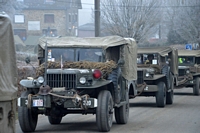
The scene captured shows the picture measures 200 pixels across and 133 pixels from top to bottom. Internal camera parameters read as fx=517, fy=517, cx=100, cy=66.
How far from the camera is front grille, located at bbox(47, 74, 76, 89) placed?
1193 cm

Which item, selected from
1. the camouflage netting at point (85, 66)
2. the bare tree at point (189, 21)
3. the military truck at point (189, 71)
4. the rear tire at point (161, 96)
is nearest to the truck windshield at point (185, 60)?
the military truck at point (189, 71)

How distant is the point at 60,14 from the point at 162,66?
194 ft

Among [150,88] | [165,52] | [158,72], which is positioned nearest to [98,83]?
[150,88]

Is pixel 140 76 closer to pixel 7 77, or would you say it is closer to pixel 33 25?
pixel 7 77

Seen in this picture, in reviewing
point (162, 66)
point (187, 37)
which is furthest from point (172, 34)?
point (162, 66)

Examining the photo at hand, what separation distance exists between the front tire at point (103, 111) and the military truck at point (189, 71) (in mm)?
13136

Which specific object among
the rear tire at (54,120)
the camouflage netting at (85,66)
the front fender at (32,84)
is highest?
the camouflage netting at (85,66)

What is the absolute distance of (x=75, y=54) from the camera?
1302cm

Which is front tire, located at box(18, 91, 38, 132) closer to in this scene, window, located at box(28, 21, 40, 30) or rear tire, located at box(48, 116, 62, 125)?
rear tire, located at box(48, 116, 62, 125)

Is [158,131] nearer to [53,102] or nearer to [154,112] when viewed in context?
[53,102]

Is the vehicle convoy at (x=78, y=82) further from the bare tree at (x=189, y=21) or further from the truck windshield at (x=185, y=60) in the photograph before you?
the bare tree at (x=189, y=21)

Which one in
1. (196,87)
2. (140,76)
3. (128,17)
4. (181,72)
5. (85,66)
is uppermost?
(128,17)

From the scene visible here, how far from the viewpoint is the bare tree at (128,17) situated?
37844 mm

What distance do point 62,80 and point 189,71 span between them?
15376 mm
